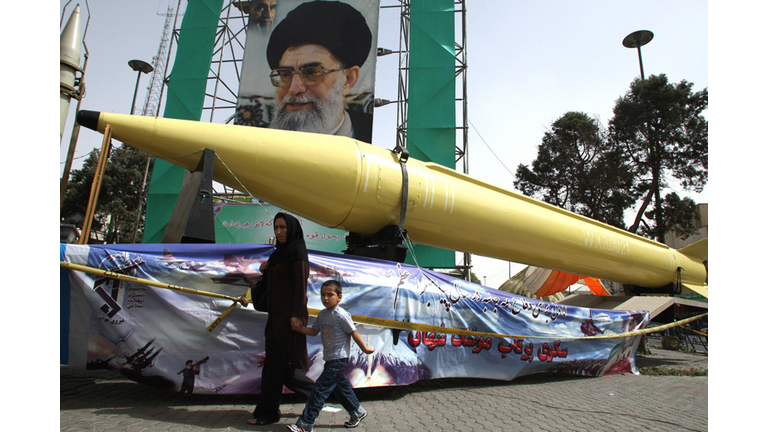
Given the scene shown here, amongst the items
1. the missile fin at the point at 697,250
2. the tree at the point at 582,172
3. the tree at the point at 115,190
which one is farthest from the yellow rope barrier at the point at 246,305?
the tree at the point at 115,190

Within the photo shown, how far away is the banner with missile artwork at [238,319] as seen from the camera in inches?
121

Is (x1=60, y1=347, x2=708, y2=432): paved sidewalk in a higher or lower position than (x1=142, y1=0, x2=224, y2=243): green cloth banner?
lower

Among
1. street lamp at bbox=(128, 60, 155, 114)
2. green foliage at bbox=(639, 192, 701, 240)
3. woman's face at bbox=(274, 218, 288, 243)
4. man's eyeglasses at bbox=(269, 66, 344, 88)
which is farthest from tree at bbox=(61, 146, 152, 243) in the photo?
green foliage at bbox=(639, 192, 701, 240)

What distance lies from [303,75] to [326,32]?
4.75ft

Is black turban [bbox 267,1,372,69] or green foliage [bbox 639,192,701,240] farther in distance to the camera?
green foliage [bbox 639,192,701,240]

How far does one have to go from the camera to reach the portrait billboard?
466 inches

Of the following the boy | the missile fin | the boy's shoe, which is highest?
the missile fin

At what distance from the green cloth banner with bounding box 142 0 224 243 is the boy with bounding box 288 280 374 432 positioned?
420 inches

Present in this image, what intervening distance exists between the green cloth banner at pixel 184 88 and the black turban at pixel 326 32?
2.38 metres

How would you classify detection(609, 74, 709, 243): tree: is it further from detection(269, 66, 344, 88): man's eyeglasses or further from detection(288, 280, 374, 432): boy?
detection(288, 280, 374, 432): boy

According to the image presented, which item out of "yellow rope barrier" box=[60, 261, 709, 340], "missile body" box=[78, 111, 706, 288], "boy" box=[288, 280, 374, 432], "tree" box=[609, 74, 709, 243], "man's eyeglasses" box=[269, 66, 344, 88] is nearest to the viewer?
"boy" box=[288, 280, 374, 432]

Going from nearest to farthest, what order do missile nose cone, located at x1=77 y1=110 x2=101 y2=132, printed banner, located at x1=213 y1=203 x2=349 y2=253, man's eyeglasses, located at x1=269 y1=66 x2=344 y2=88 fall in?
missile nose cone, located at x1=77 y1=110 x2=101 y2=132 < printed banner, located at x1=213 y1=203 x2=349 y2=253 < man's eyeglasses, located at x1=269 y1=66 x2=344 y2=88

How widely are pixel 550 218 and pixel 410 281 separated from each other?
7.61ft

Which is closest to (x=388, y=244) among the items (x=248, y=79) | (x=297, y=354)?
(x=297, y=354)
